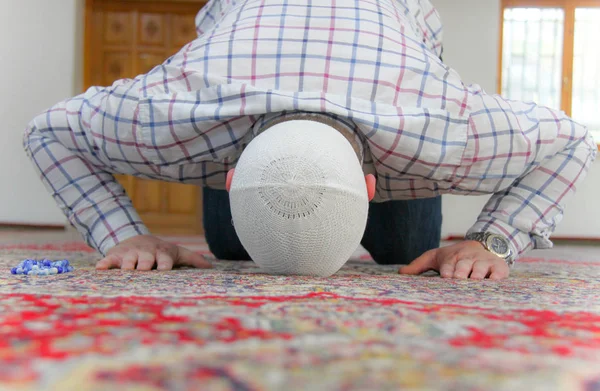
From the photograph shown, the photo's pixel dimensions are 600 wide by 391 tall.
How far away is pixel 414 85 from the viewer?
3.66 ft

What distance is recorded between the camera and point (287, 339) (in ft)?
1.70

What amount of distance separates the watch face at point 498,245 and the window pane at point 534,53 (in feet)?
13.4

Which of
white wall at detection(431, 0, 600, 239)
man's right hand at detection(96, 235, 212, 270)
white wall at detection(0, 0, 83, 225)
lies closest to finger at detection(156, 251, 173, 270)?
man's right hand at detection(96, 235, 212, 270)

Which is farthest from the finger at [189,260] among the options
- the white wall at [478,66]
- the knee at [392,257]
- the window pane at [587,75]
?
the window pane at [587,75]

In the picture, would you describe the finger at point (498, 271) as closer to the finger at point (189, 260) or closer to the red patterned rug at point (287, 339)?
the red patterned rug at point (287, 339)

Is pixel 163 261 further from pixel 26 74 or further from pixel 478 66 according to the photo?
pixel 478 66

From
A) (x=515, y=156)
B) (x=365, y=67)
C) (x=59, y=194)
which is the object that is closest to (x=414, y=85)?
(x=365, y=67)

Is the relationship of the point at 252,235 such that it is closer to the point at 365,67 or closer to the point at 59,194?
the point at 365,67

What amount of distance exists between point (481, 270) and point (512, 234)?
17cm

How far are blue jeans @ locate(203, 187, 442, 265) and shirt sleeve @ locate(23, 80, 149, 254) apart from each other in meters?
0.50

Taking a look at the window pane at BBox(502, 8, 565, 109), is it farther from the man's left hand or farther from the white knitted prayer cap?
the white knitted prayer cap

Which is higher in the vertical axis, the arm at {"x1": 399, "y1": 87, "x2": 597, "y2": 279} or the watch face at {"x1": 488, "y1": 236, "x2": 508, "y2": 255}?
the arm at {"x1": 399, "y1": 87, "x2": 597, "y2": 279}

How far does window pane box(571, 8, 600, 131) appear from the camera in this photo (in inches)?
199

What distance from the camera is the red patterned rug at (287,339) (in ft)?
1.34
